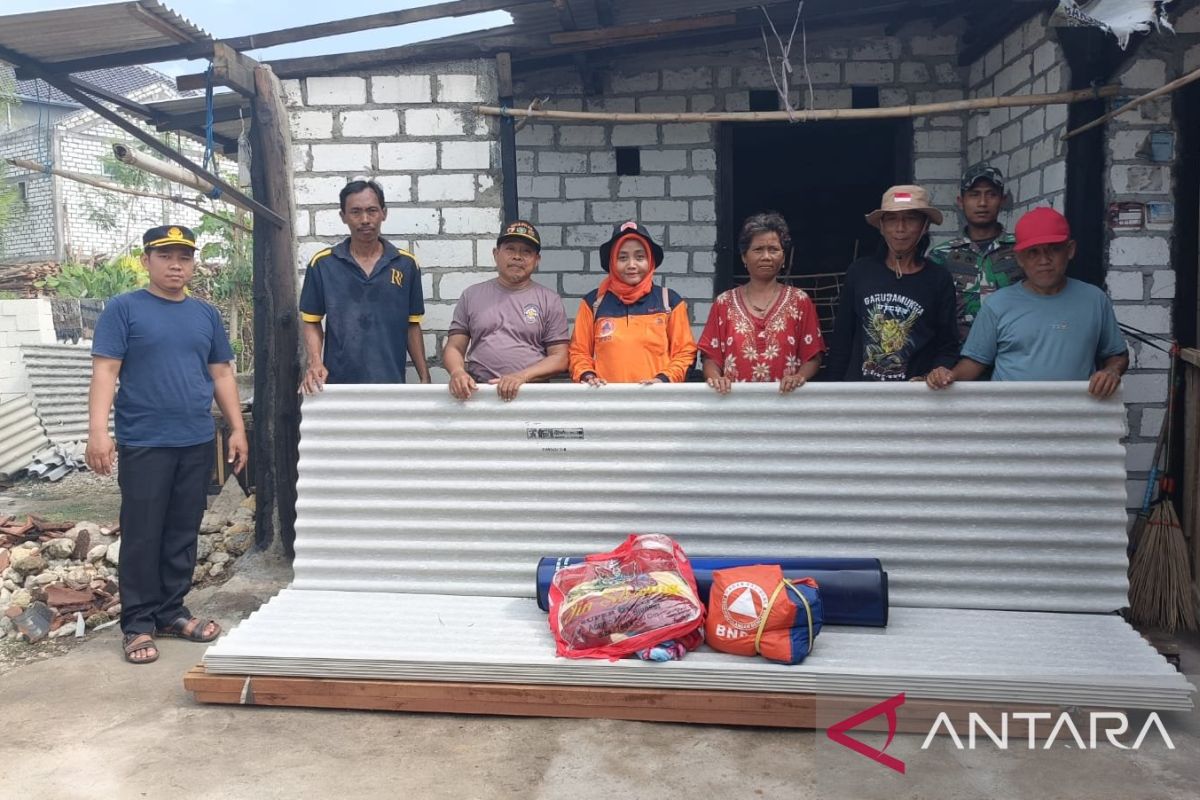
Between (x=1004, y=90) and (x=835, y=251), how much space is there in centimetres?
257

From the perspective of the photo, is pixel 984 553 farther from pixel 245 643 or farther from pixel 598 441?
pixel 245 643

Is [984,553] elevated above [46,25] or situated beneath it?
situated beneath

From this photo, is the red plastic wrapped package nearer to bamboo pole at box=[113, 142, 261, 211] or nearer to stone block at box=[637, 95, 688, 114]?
bamboo pole at box=[113, 142, 261, 211]

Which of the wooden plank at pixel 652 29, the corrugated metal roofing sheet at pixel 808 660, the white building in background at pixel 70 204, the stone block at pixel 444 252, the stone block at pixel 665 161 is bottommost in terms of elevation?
the corrugated metal roofing sheet at pixel 808 660

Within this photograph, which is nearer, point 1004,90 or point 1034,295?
point 1034,295

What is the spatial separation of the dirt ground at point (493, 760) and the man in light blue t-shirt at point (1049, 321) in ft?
4.60

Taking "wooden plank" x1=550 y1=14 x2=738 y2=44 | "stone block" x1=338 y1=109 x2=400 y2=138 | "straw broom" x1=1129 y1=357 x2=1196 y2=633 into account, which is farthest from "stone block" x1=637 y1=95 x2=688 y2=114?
"straw broom" x1=1129 y1=357 x2=1196 y2=633

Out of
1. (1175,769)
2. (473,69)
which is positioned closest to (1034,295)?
(1175,769)

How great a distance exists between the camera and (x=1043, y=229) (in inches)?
151

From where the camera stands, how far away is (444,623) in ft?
12.5

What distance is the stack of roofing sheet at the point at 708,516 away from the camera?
136 inches

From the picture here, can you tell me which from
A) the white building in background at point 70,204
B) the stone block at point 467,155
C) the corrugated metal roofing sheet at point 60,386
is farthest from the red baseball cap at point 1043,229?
the white building in background at point 70,204

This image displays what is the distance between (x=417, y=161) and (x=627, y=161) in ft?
6.50

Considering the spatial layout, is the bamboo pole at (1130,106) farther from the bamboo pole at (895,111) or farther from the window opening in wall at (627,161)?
the window opening in wall at (627,161)
